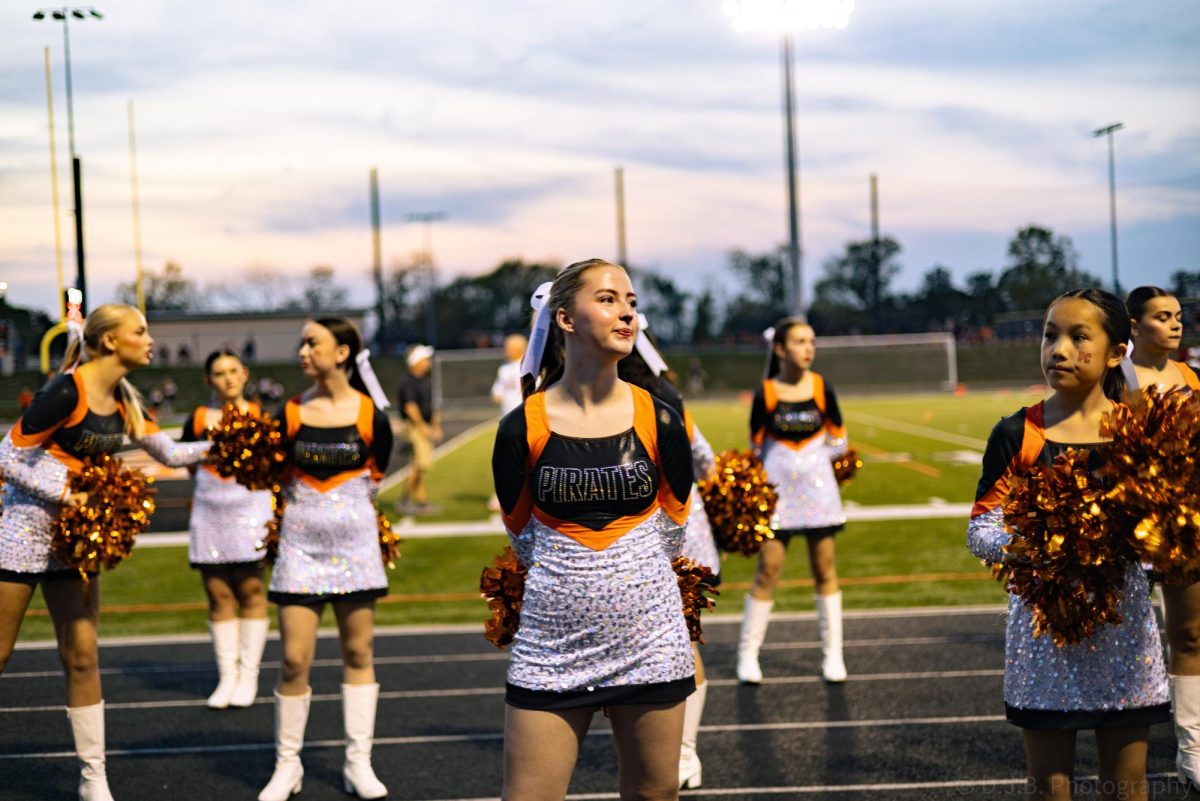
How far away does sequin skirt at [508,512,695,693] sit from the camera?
2.82 m

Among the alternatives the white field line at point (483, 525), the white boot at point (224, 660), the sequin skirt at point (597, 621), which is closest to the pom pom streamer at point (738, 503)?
the sequin skirt at point (597, 621)

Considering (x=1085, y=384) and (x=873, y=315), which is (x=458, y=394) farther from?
(x=1085, y=384)

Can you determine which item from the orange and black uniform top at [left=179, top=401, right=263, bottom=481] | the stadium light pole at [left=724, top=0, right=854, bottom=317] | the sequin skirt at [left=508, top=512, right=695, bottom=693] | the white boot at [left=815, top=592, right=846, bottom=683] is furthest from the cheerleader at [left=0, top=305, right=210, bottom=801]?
the stadium light pole at [left=724, top=0, right=854, bottom=317]

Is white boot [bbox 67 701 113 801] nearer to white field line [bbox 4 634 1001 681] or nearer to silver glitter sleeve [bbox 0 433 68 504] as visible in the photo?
silver glitter sleeve [bbox 0 433 68 504]

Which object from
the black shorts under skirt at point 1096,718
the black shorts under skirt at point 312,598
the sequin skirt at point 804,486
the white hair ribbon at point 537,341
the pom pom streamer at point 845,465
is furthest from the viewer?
the pom pom streamer at point 845,465

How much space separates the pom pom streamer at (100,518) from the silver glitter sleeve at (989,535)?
296 cm

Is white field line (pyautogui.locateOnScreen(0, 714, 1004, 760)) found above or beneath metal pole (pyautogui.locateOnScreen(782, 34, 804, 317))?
beneath

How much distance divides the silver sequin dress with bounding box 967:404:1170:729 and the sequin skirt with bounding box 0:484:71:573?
321cm

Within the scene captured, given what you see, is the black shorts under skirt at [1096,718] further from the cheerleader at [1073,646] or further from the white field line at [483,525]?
the white field line at [483,525]

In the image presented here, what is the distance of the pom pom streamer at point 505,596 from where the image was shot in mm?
3021

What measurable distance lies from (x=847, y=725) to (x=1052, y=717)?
8.48 ft

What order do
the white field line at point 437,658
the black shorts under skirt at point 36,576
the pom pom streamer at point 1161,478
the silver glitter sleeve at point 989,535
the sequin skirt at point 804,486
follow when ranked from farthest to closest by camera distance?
the white field line at point 437,658 → the sequin skirt at point 804,486 → the black shorts under skirt at point 36,576 → the silver glitter sleeve at point 989,535 → the pom pom streamer at point 1161,478

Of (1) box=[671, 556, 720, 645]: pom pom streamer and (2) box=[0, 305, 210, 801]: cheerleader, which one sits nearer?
(1) box=[671, 556, 720, 645]: pom pom streamer

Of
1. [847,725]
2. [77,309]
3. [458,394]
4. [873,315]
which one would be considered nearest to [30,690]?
[77,309]
